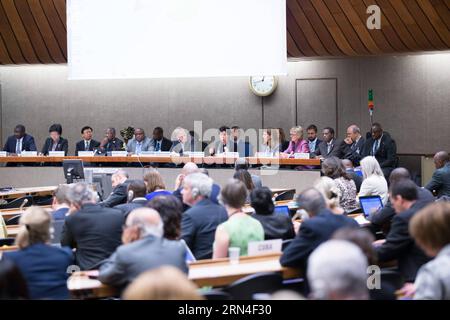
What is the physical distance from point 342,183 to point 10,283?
5254 mm

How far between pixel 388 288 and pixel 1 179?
1072cm

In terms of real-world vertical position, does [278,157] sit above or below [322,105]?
below

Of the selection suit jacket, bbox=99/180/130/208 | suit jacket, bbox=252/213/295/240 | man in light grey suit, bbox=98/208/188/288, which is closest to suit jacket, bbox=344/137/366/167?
suit jacket, bbox=99/180/130/208

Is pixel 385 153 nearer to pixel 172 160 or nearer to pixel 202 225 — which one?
pixel 172 160

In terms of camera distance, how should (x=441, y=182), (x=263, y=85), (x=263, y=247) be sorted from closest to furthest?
(x=263, y=247)
(x=441, y=182)
(x=263, y=85)

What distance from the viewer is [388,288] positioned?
427 cm

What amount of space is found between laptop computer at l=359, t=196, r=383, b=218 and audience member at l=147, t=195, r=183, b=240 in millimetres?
2615

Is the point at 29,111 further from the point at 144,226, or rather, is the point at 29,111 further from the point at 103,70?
the point at 144,226

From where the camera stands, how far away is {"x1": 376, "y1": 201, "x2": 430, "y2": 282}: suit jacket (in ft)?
16.8

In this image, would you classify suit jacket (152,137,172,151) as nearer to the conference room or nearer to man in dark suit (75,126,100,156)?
the conference room

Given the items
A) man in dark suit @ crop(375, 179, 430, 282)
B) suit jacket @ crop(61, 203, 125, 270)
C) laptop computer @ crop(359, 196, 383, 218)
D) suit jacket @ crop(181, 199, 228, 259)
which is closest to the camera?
man in dark suit @ crop(375, 179, 430, 282)

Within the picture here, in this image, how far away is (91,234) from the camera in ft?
18.4

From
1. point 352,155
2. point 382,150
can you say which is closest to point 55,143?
point 352,155
